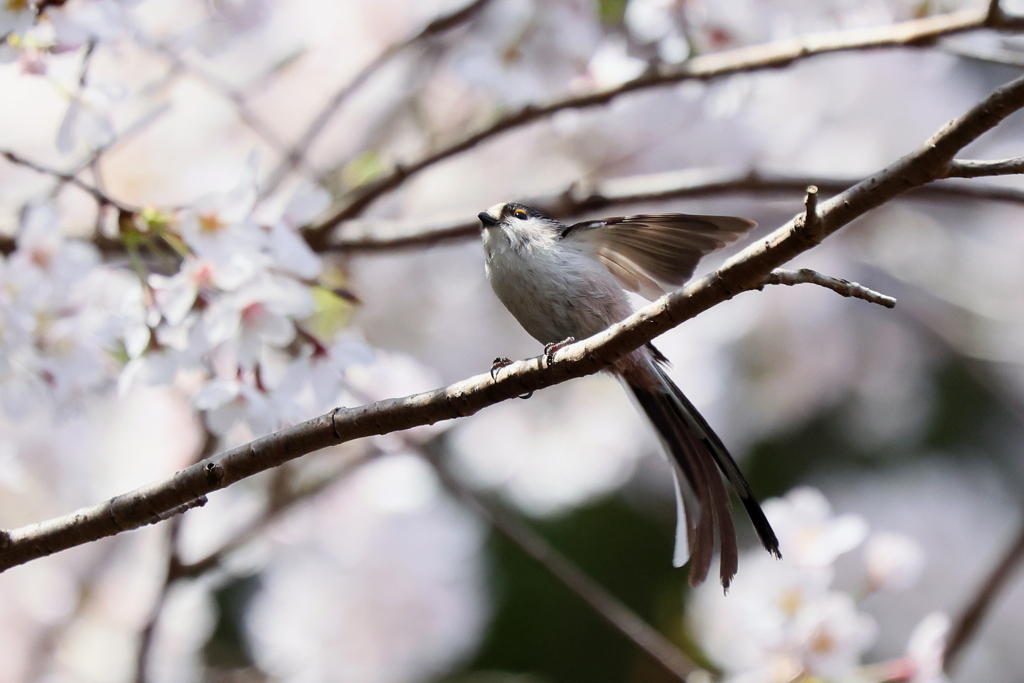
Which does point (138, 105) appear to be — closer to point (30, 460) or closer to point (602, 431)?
point (30, 460)

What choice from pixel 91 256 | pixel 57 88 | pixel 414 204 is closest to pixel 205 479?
pixel 91 256

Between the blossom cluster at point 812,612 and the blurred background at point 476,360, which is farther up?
the blurred background at point 476,360

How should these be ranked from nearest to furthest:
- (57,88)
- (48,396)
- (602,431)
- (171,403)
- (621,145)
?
(57,88) → (48,396) → (171,403) → (621,145) → (602,431)

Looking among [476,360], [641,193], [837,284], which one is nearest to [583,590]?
[641,193]

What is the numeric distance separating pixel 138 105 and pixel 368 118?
0.67m

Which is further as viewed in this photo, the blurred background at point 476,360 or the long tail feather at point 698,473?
the blurred background at point 476,360

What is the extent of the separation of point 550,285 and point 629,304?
0.20 m

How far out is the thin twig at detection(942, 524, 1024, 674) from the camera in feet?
6.06

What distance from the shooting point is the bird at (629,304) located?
51.4 inches

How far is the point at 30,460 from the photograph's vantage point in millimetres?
2529

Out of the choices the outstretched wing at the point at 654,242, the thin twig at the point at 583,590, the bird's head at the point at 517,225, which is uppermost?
the bird's head at the point at 517,225

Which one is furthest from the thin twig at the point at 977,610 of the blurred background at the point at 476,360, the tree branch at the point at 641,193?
the tree branch at the point at 641,193

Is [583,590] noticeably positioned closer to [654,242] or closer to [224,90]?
[654,242]

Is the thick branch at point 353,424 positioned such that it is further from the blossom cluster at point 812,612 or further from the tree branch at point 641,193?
the blossom cluster at point 812,612
